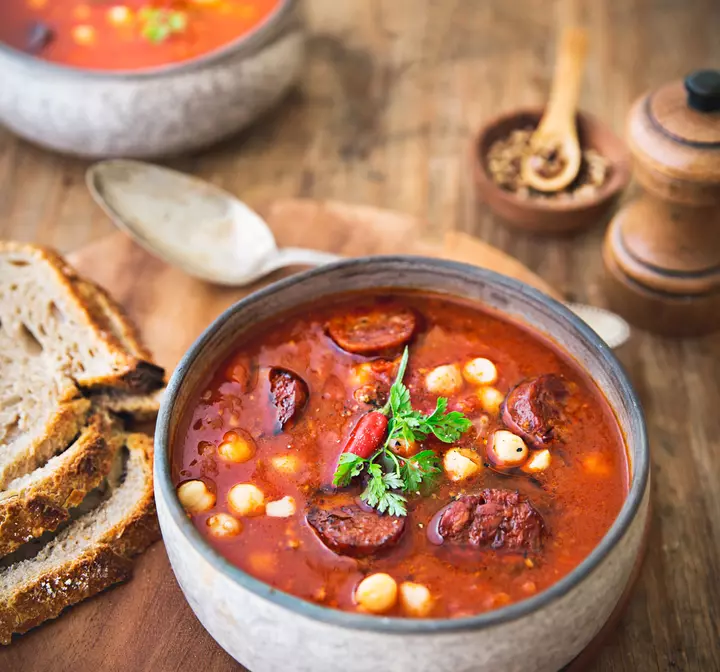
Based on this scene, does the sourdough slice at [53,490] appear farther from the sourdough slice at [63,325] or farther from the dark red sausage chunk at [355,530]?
the dark red sausage chunk at [355,530]

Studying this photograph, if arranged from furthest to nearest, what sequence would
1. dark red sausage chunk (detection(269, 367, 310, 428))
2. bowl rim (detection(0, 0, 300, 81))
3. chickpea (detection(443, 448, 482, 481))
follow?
bowl rim (detection(0, 0, 300, 81)) < dark red sausage chunk (detection(269, 367, 310, 428)) < chickpea (detection(443, 448, 482, 481))

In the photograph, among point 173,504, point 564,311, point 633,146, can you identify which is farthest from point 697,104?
point 173,504

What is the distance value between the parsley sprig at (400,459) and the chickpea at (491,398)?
96mm

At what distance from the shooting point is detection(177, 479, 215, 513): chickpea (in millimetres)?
2193

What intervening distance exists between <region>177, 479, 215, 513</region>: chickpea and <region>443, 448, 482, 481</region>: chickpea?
581mm

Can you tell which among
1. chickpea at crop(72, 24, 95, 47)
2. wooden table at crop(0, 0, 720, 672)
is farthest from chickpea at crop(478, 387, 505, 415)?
chickpea at crop(72, 24, 95, 47)

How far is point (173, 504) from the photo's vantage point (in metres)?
2.04

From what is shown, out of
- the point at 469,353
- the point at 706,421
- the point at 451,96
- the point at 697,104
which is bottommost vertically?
the point at 706,421


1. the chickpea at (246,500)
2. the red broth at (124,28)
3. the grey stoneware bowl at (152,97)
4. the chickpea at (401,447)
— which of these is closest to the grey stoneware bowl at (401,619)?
the chickpea at (246,500)

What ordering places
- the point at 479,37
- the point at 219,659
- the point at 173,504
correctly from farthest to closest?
1. the point at 479,37
2. the point at 219,659
3. the point at 173,504

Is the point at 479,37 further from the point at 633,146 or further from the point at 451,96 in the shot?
the point at 633,146

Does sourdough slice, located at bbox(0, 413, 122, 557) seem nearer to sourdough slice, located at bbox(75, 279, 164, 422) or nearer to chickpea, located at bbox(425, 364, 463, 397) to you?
sourdough slice, located at bbox(75, 279, 164, 422)

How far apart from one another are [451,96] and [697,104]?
5.18ft

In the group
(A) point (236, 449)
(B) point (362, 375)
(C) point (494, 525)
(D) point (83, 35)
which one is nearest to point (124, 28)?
(D) point (83, 35)
